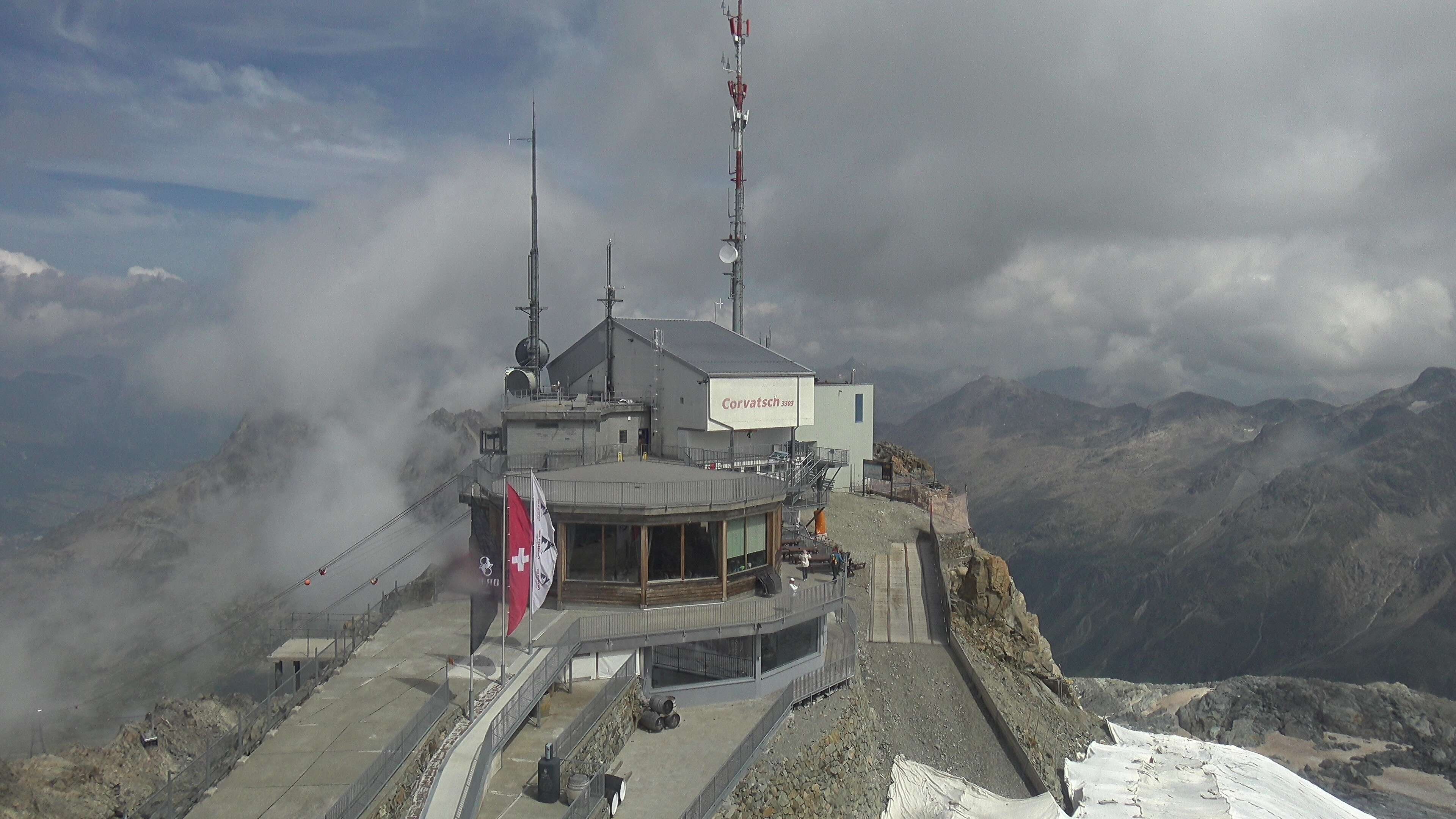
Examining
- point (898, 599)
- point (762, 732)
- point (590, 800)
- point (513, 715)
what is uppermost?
point (513, 715)

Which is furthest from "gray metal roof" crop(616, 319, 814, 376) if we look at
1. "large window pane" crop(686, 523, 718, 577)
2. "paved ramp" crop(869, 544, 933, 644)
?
"large window pane" crop(686, 523, 718, 577)

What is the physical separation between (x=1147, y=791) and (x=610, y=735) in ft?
70.5

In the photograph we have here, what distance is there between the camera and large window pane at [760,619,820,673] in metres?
25.8

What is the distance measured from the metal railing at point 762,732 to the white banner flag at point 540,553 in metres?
5.76

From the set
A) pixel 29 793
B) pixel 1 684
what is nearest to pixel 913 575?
pixel 29 793

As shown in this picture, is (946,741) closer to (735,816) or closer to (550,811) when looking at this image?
(735,816)

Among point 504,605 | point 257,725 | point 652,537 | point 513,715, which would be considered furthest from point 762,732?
point 257,725

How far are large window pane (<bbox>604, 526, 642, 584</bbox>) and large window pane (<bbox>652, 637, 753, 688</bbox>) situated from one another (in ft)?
7.19

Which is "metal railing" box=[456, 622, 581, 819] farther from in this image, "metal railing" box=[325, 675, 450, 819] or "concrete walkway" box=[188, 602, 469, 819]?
"concrete walkway" box=[188, 602, 469, 819]

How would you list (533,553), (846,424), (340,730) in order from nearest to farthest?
(340,730) < (533,553) < (846,424)

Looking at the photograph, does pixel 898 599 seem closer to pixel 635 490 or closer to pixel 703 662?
pixel 703 662

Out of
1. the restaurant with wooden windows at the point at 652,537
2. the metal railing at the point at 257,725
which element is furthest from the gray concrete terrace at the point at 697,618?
the metal railing at the point at 257,725

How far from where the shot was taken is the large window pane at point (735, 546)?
2617 cm

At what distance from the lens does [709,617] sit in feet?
80.4
